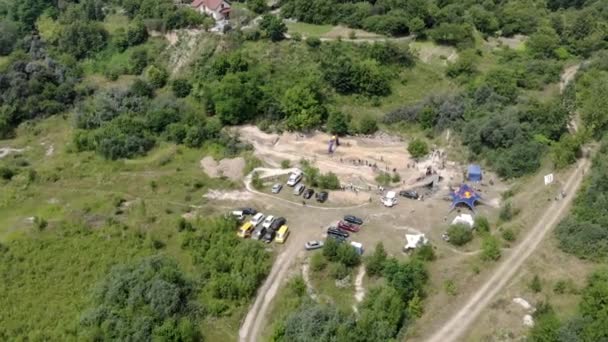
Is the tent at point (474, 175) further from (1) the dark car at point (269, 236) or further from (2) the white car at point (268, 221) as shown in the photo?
(1) the dark car at point (269, 236)

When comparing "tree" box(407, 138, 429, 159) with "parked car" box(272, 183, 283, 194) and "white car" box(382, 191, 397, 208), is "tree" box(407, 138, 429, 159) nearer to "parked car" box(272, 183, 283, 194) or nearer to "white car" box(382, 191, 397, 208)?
"white car" box(382, 191, 397, 208)

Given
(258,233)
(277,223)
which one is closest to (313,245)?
(277,223)

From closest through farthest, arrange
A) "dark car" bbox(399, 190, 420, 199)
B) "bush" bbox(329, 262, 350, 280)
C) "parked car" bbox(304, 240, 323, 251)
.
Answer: "bush" bbox(329, 262, 350, 280)
"parked car" bbox(304, 240, 323, 251)
"dark car" bbox(399, 190, 420, 199)

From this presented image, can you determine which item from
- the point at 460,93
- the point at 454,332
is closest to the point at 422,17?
the point at 460,93

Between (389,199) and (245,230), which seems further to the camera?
(389,199)

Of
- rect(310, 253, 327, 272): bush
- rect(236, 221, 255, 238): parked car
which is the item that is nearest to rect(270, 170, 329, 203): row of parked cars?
rect(236, 221, 255, 238): parked car

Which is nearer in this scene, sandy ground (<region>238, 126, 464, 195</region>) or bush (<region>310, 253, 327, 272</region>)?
bush (<region>310, 253, 327, 272</region>)

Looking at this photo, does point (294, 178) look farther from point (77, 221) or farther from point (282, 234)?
point (77, 221)
